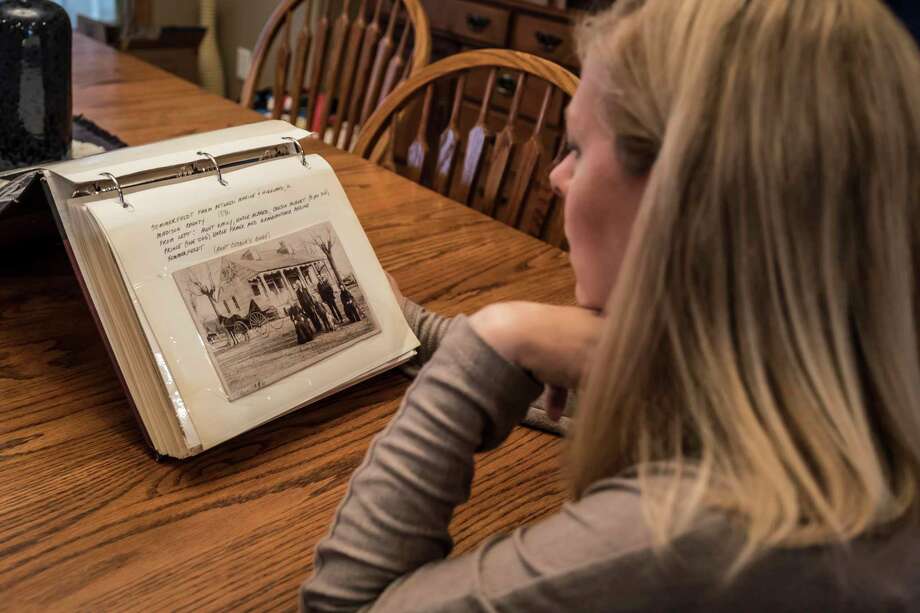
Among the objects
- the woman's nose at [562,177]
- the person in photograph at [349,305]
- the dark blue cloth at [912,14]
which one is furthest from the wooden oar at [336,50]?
the dark blue cloth at [912,14]

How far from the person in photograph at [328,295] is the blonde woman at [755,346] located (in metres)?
0.32

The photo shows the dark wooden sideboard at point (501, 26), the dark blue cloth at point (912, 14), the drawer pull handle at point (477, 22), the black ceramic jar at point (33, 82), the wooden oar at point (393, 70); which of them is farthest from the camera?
the drawer pull handle at point (477, 22)

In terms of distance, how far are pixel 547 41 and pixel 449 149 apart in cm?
145

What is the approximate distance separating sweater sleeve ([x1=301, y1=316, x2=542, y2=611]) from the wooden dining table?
0.21 ft

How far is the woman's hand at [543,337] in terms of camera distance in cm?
55

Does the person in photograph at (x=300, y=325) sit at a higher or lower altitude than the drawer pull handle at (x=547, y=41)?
higher

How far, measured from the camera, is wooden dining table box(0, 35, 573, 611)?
55 cm

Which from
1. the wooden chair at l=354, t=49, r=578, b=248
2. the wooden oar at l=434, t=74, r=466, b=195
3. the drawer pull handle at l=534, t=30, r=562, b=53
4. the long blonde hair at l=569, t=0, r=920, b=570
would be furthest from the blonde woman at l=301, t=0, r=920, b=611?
the drawer pull handle at l=534, t=30, r=562, b=53

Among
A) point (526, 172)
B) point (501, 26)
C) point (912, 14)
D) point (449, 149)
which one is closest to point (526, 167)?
point (526, 172)

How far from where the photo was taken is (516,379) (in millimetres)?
547

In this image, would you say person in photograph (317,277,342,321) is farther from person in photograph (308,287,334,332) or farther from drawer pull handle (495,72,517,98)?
drawer pull handle (495,72,517,98)

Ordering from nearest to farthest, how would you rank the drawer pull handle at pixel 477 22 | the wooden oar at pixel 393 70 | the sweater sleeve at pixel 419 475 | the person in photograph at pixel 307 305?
the sweater sleeve at pixel 419 475
the person in photograph at pixel 307 305
the wooden oar at pixel 393 70
the drawer pull handle at pixel 477 22

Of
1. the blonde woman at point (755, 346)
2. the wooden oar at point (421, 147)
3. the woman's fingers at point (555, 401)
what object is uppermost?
the blonde woman at point (755, 346)

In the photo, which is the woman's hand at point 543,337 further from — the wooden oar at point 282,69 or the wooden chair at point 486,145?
the wooden oar at point 282,69
